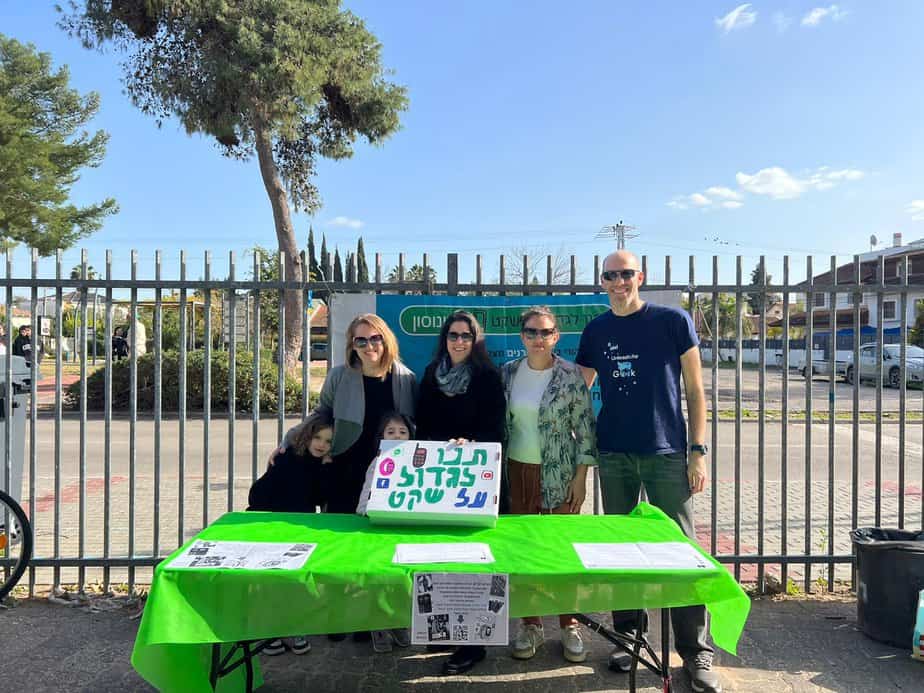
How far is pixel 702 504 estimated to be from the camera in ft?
25.2

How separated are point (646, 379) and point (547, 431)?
578 mm

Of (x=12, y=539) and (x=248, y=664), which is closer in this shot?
(x=248, y=664)

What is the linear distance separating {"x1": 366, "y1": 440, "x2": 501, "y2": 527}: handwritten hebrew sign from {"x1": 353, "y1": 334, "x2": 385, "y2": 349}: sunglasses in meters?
0.61

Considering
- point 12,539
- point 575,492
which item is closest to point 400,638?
point 575,492

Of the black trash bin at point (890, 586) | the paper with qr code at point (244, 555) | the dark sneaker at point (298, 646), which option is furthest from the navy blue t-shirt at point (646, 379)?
the dark sneaker at point (298, 646)

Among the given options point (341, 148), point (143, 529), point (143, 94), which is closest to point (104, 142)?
point (143, 94)

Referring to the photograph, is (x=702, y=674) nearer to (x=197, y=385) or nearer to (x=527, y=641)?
(x=527, y=641)

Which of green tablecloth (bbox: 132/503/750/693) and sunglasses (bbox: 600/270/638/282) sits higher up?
sunglasses (bbox: 600/270/638/282)

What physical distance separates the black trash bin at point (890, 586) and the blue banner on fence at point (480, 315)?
6.95ft

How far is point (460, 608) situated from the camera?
247 cm

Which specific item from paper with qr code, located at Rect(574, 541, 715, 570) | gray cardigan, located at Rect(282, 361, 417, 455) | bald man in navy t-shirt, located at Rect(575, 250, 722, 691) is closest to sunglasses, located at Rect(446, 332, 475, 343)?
gray cardigan, located at Rect(282, 361, 417, 455)

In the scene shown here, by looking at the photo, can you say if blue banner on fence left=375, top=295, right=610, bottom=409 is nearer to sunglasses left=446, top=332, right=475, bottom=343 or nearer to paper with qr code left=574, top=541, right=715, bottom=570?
sunglasses left=446, top=332, right=475, bottom=343

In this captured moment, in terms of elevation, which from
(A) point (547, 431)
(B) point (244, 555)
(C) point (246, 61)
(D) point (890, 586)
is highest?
(C) point (246, 61)

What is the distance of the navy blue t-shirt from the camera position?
3.46 m
